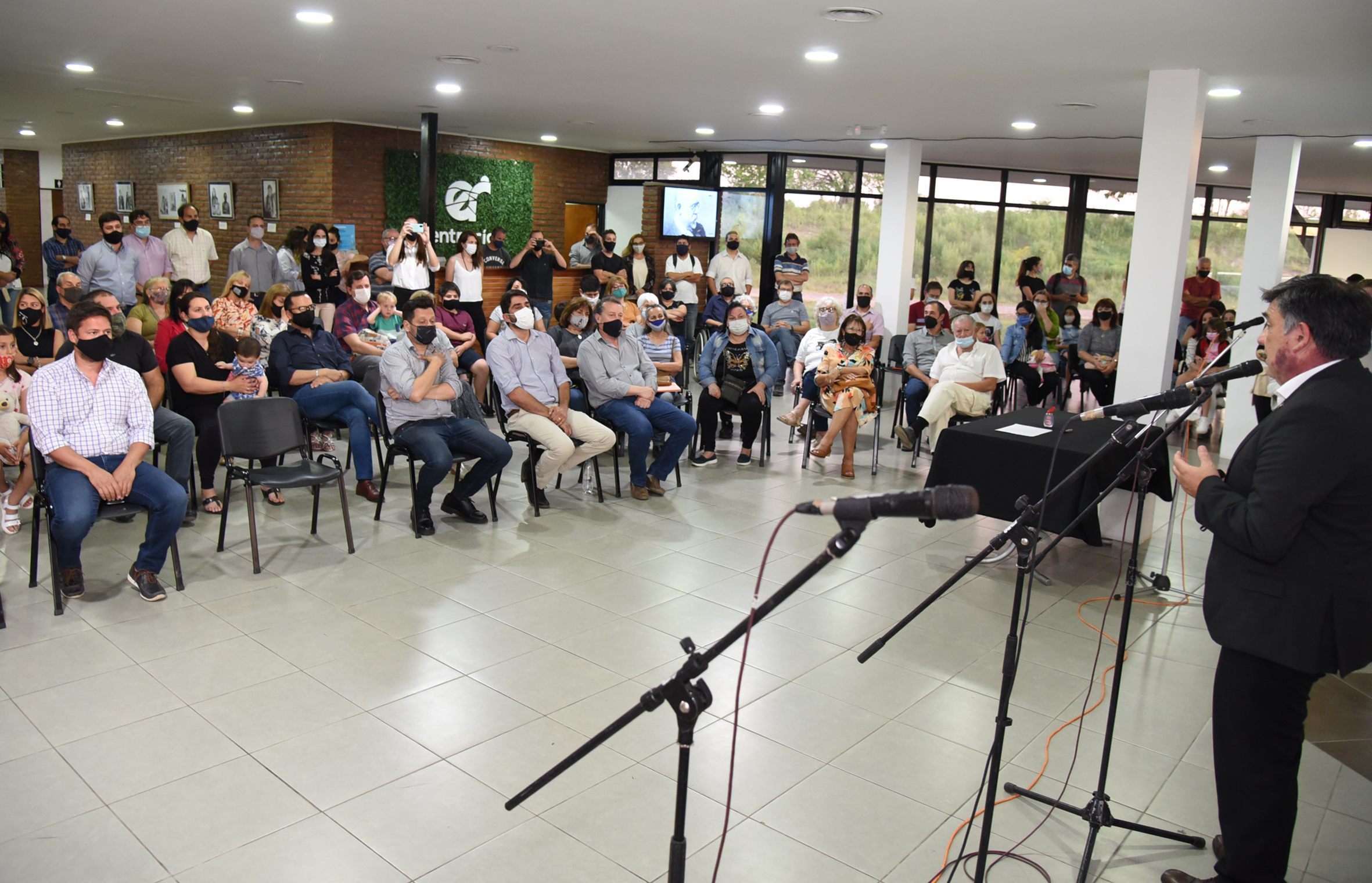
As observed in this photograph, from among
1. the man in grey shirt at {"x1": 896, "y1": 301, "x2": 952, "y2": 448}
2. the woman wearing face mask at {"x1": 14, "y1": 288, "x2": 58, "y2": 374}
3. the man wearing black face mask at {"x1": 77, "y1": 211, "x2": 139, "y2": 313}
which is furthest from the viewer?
the man wearing black face mask at {"x1": 77, "y1": 211, "x2": 139, "y2": 313}

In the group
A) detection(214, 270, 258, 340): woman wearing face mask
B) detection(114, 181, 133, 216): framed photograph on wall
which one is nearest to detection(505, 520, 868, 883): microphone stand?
detection(214, 270, 258, 340): woman wearing face mask

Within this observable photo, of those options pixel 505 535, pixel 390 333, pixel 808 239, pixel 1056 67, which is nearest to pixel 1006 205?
pixel 808 239

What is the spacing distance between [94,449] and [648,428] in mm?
3123

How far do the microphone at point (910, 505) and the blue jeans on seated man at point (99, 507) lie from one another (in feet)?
12.1

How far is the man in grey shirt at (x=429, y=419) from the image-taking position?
534 centimetres

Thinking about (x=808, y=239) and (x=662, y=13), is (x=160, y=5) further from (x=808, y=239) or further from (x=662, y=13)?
(x=808, y=239)

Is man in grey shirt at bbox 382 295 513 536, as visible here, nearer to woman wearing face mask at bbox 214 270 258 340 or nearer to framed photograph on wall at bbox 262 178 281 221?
woman wearing face mask at bbox 214 270 258 340

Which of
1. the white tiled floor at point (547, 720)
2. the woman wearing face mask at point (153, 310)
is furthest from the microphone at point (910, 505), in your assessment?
the woman wearing face mask at point (153, 310)

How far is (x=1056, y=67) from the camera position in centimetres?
615

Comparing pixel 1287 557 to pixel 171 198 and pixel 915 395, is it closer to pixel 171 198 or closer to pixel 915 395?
pixel 915 395

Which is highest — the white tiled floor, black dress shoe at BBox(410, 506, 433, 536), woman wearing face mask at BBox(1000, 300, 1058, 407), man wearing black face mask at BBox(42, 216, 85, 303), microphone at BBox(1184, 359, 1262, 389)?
man wearing black face mask at BBox(42, 216, 85, 303)

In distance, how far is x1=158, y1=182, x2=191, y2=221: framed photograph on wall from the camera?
13.8 metres

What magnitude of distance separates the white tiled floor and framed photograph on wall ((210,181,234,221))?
28.7 feet

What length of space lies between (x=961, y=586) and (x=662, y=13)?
3.41 m
